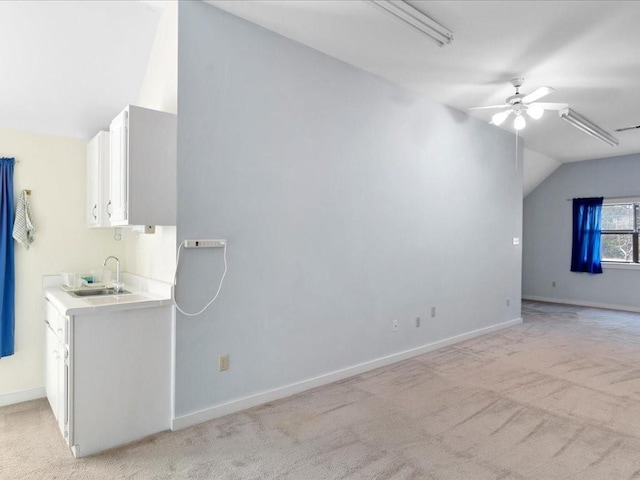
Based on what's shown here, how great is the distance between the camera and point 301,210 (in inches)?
129

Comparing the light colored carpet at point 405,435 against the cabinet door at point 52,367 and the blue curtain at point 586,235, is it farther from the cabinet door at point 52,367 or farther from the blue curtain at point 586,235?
the blue curtain at point 586,235

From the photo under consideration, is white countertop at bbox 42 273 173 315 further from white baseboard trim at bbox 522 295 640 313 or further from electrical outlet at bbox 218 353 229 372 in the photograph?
white baseboard trim at bbox 522 295 640 313

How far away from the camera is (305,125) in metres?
3.29

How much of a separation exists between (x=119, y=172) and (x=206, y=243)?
0.74 meters

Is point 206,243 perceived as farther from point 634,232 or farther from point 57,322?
point 634,232

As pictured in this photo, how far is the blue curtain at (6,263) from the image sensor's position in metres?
3.03

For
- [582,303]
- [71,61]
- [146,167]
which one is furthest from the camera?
[582,303]

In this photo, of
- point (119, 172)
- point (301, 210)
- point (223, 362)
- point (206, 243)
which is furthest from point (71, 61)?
point (223, 362)

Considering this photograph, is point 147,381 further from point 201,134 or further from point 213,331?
point 201,134

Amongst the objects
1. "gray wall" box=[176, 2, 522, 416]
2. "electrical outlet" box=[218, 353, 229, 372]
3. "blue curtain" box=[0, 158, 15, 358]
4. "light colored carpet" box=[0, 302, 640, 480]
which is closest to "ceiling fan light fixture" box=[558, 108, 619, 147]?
"gray wall" box=[176, 2, 522, 416]

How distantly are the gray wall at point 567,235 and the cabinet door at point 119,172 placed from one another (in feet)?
26.8

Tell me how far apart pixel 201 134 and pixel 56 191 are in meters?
1.58

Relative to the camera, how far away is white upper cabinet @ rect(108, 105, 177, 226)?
250cm

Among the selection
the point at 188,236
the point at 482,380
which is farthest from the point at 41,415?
the point at 482,380
